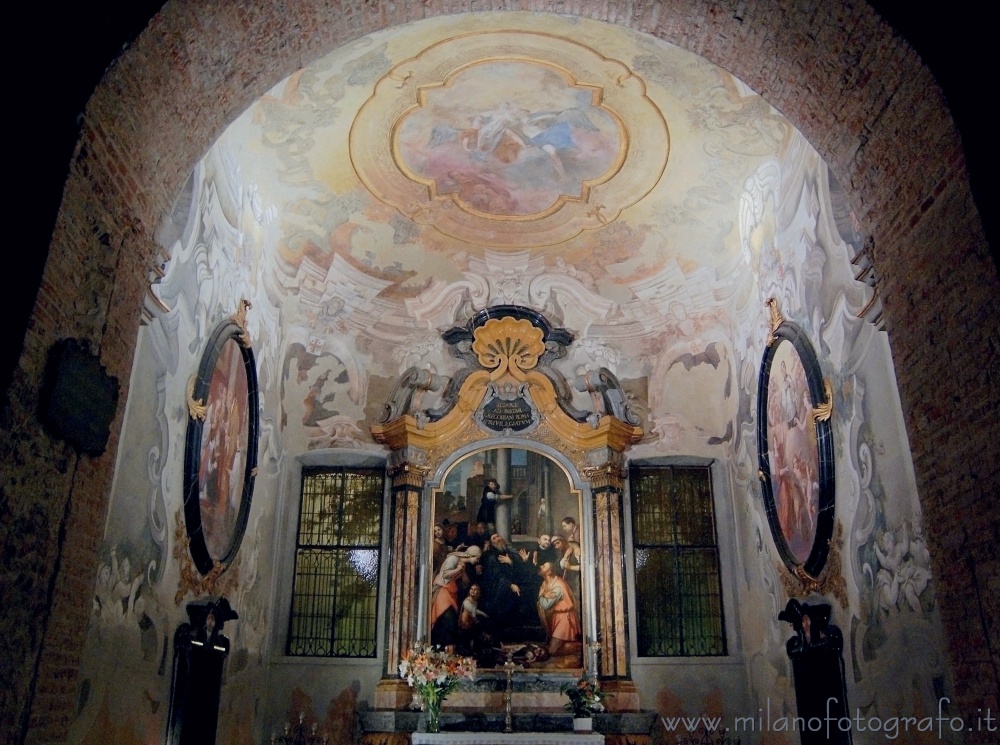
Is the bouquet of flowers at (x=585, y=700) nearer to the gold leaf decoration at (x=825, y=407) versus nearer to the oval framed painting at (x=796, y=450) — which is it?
the oval framed painting at (x=796, y=450)

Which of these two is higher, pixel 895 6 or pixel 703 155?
pixel 703 155

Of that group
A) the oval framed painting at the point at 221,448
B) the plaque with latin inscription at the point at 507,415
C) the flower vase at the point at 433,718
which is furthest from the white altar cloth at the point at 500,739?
the plaque with latin inscription at the point at 507,415

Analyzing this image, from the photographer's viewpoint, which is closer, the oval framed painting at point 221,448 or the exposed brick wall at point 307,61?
the exposed brick wall at point 307,61

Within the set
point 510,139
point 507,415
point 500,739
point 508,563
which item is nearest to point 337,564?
point 508,563

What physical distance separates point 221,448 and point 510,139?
225 inches

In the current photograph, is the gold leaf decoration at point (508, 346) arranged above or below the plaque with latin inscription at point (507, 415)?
above

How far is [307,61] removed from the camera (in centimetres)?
695

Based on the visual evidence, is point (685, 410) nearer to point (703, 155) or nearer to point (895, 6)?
point (703, 155)

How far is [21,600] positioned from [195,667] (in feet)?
17.2

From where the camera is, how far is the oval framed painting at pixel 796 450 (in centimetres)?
916

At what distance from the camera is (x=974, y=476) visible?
4707mm

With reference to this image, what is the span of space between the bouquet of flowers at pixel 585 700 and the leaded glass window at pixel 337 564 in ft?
10.1

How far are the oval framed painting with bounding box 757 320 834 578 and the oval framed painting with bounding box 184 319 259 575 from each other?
6847mm

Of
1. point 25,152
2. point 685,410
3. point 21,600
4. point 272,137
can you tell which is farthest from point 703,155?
point 21,600
